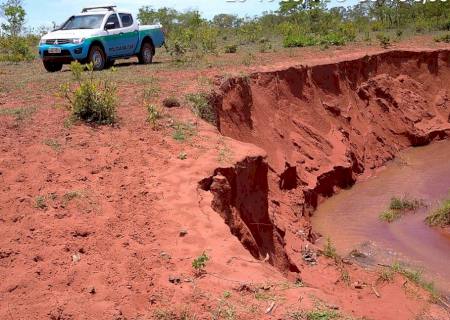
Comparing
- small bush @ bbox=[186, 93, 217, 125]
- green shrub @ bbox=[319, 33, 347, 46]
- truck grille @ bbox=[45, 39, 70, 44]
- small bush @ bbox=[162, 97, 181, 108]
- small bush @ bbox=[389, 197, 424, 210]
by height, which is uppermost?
truck grille @ bbox=[45, 39, 70, 44]

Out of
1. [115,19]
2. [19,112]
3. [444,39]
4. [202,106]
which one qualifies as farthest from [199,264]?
[444,39]

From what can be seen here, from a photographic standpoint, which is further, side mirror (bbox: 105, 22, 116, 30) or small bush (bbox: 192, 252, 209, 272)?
side mirror (bbox: 105, 22, 116, 30)

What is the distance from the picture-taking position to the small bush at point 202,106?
10.1 meters

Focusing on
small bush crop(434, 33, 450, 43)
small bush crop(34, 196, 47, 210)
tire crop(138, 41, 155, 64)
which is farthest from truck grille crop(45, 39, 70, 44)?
small bush crop(434, 33, 450, 43)

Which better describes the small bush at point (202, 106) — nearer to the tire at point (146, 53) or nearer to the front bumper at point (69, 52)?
Answer: the front bumper at point (69, 52)

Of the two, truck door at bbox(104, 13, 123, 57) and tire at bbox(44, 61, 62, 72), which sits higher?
truck door at bbox(104, 13, 123, 57)

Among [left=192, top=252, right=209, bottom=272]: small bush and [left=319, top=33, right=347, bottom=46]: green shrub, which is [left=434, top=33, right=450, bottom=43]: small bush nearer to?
[left=319, top=33, right=347, bottom=46]: green shrub

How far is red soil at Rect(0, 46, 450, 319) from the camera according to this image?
4762 mm

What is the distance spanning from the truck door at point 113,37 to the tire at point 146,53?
867 millimetres

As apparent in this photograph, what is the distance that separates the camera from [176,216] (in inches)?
245

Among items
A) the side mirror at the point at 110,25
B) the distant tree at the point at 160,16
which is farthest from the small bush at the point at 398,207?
the distant tree at the point at 160,16

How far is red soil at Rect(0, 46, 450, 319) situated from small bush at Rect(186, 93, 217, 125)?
398mm

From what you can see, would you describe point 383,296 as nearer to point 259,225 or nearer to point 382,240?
point 259,225

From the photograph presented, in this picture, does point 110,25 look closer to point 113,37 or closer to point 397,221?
point 113,37
